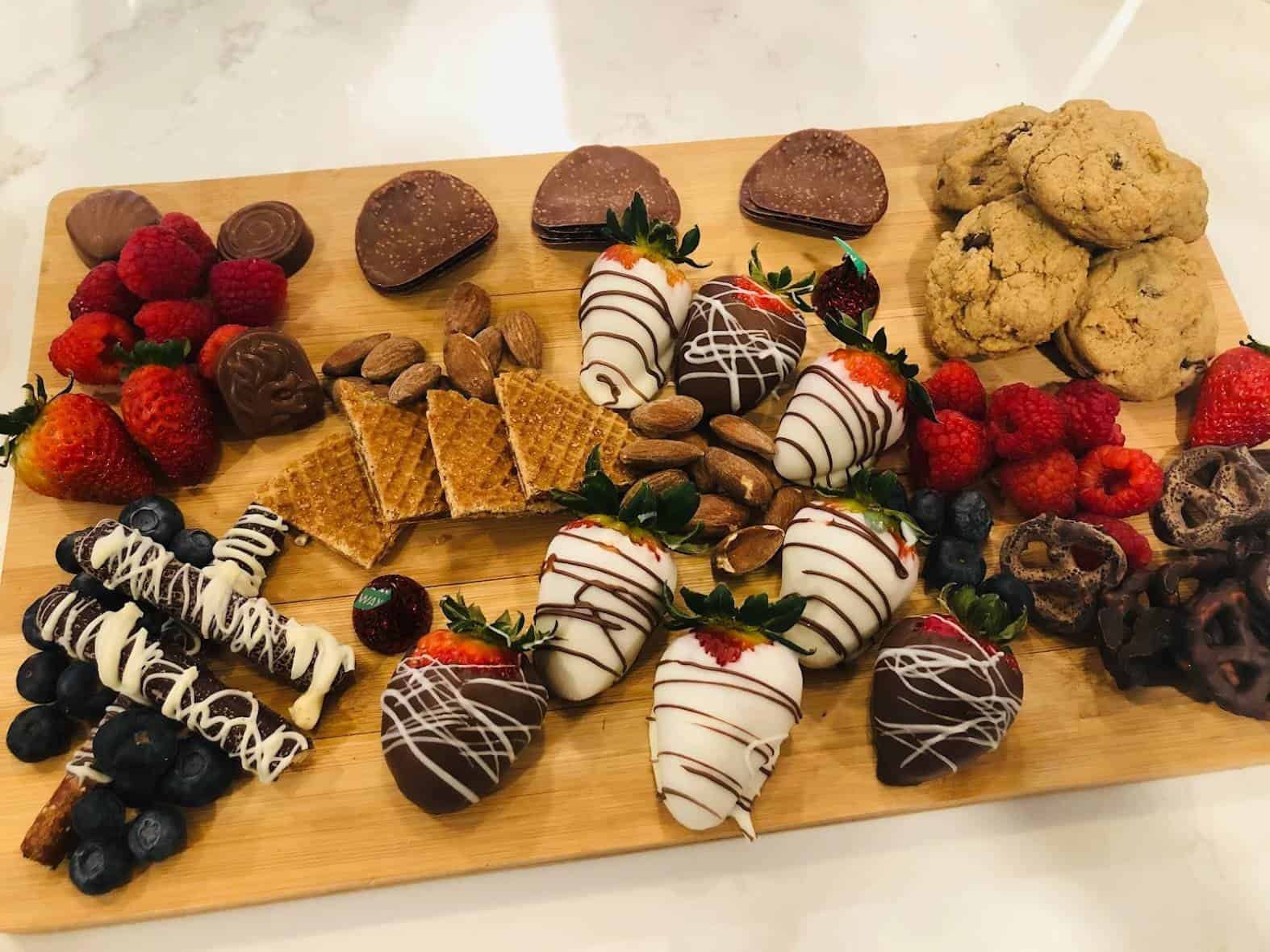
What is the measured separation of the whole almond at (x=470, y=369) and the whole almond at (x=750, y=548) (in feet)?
2.34

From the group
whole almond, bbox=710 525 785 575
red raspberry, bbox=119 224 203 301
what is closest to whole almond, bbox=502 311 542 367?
whole almond, bbox=710 525 785 575

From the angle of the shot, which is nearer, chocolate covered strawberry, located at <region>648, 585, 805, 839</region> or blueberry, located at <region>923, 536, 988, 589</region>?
chocolate covered strawberry, located at <region>648, 585, 805, 839</region>

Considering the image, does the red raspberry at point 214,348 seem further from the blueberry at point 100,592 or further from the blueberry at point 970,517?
the blueberry at point 970,517

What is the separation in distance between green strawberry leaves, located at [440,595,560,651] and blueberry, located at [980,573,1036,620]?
1.01 m

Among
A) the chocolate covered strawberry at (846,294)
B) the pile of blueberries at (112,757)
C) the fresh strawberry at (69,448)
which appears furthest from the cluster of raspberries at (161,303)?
the chocolate covered strawberry at (846,294)

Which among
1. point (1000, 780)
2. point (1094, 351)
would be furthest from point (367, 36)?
point (1000, 780)

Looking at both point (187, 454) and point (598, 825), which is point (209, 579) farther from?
point (598, 825)

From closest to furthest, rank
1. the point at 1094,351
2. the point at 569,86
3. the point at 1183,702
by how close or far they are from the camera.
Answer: the point at 1183,702
the point at 1094,351
the point at 569,86

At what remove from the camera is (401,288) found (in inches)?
97.2

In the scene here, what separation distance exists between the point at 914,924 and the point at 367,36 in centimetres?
330

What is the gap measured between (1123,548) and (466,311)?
5.63 feet

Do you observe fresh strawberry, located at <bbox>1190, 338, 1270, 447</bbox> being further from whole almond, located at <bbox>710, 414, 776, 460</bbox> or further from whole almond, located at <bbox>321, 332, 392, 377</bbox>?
whole almond, located at <bbox>321, 332, 392, 377</bbox>

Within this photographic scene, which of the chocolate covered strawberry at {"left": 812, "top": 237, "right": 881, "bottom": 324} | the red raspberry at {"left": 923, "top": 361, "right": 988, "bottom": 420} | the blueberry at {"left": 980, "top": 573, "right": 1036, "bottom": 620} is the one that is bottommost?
the blueberry at {"left": 980, "top": 573, "right": 1036, "bottom": 620}

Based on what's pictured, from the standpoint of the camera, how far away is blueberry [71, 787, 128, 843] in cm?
179
